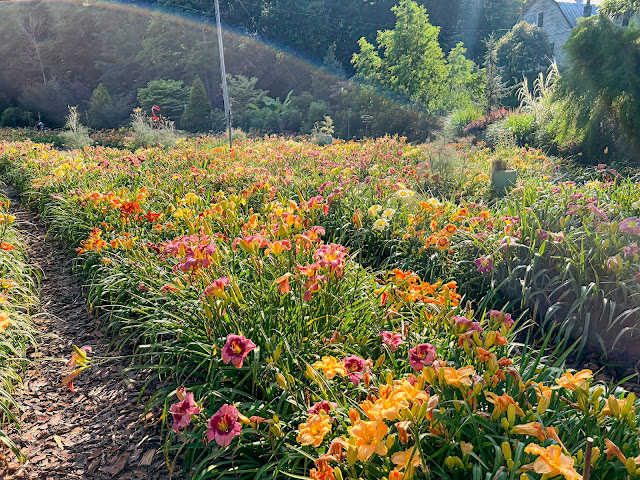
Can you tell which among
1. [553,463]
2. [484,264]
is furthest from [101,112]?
[553,463]

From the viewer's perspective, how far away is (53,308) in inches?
134

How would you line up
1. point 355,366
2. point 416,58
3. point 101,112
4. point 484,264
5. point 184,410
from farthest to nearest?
point 101,112 → point 416,58 → point 484,264 → point 355,366 → point 184,410

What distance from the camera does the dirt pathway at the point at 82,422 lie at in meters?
1.92

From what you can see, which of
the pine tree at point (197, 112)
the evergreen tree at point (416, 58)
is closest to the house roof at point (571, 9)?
the evergreen tree at point (416, 58)

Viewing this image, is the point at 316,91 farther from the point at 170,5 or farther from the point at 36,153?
the point at 36,153

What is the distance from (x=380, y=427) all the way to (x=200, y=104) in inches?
927

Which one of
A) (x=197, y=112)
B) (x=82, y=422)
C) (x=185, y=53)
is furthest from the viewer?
(x=185, y=53)

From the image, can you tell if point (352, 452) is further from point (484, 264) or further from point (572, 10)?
point (572, 10)

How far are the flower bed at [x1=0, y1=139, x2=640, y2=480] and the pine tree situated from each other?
1962 centimetres

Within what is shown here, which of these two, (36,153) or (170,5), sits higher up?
(170,5)

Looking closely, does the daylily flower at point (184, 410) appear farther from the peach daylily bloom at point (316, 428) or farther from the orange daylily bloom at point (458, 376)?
the orange daylily bloom at point (458, 376)

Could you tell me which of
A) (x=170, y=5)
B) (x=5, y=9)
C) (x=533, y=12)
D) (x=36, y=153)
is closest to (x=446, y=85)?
(x=533, y=12)

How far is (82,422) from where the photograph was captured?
222cm

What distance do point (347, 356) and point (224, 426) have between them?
0.83 meters
